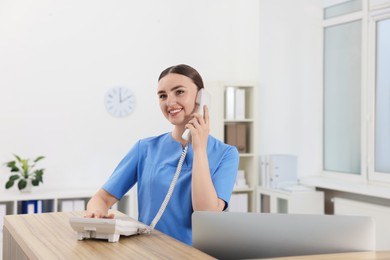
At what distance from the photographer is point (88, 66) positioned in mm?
4918

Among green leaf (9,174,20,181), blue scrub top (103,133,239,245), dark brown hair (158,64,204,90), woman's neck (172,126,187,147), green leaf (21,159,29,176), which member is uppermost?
dark brown hair (158,64,204,90)

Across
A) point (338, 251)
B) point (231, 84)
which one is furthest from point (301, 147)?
point (338, 251)

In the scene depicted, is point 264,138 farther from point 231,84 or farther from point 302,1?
point 302,1

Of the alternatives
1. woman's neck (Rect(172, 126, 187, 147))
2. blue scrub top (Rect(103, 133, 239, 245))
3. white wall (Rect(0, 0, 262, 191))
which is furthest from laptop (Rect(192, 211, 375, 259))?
white wall (Rect(0, 0, 262, 191))

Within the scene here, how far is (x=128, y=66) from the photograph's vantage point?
201 inches

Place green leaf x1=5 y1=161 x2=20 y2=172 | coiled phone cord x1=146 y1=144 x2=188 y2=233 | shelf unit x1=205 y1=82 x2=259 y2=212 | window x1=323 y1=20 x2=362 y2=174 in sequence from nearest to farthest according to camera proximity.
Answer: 1. coiled phone cord x1=146 y1=144 x2=188 y2=233
2. green leaf x1=5 y1=161 x2=20 y2=172
3. window x1=323 y1=20 x2=362 y2=174
4. shelf unit x1=205 y1=82 x2=259 y2=212

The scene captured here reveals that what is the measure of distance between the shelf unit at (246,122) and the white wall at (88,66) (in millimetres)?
247

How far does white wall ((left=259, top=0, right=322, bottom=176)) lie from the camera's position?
5.37 metres

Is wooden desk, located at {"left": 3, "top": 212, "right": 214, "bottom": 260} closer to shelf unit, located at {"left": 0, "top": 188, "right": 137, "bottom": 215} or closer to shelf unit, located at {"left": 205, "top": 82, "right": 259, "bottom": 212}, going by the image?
shelf unit, located at {"left": 0, "top": 188, "right": 137, "bottom": 215}

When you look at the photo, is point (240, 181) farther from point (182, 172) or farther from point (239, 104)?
point (182, 172)

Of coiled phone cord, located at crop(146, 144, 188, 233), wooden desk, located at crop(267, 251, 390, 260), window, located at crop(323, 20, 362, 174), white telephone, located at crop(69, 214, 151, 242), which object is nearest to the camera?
wooden desk, located at crop(267, 251, 390, 260)

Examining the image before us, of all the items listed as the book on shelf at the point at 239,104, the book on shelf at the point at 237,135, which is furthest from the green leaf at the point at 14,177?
the book on shelf at the point at 239,104

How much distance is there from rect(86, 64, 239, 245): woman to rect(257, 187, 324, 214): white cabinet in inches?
122

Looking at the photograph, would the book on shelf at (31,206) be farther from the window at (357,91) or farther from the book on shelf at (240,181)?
the window at (357,91)
